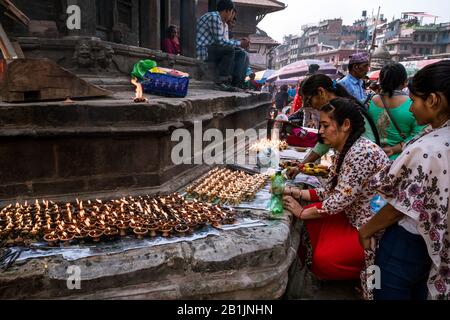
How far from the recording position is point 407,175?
1.82m

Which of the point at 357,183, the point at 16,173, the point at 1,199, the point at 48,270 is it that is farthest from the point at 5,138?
the point at 357,183

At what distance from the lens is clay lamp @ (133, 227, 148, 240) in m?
2.64

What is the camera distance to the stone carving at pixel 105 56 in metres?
5.00

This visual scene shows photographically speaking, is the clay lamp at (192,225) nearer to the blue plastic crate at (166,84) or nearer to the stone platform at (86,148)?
the stone platform at (86,148)

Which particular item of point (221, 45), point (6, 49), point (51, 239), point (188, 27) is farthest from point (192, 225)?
point (188, 27)

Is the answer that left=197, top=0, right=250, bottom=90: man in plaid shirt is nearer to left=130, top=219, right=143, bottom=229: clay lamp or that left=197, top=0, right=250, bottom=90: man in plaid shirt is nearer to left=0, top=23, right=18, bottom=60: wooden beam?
left=0, top=23, right=18, bottom=60: wooden beam

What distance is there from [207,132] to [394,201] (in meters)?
3.44

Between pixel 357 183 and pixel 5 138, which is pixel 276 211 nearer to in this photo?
pixel 357 183

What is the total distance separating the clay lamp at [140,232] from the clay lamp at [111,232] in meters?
0.15

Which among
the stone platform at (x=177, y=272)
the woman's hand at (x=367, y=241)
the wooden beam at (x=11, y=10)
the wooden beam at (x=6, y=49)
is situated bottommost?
the stone platform at (x=177, y=272)

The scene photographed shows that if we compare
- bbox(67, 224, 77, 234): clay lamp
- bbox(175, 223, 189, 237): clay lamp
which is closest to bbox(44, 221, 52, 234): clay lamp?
bbox(67, 224, 77, 234): clay lamp

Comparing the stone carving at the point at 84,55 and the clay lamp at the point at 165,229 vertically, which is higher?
the stone carving at the point at 84,55

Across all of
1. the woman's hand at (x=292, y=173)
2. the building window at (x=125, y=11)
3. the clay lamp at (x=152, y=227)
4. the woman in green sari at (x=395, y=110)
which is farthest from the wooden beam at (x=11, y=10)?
the woman in green sari at (x=395, y=110)

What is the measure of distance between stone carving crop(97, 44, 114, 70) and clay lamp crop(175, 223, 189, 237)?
11.2ft
